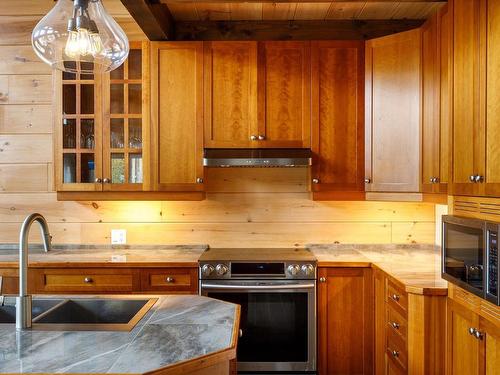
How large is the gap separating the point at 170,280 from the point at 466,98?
1.96 m

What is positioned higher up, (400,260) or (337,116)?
(337,116)

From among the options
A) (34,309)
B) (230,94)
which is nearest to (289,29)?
(230,94)

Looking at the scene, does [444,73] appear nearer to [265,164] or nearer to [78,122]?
[265,164]

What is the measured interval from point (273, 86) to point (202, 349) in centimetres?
209

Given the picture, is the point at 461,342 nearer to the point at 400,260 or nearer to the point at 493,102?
the point at 400,260

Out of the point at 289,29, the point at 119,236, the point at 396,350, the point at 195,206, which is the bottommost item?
the point at 396,350

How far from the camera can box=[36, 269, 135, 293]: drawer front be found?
2795mm

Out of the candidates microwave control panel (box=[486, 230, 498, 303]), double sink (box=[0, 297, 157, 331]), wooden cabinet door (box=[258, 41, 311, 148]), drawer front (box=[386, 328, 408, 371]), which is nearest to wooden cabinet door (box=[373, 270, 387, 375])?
drawer front (box=[386, 328, 408, 371])

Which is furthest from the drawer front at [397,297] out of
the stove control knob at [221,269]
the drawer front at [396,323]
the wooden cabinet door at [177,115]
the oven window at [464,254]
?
the wooden cabinet door at [177,115]

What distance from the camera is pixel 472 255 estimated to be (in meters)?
1.83

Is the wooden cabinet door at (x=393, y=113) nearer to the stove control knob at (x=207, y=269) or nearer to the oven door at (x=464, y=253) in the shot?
the oven door at (x=464, y=253)

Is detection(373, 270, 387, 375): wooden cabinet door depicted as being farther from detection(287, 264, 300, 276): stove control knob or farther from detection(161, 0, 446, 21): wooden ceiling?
detection(161, 0, 446, 21): wooden ceiling

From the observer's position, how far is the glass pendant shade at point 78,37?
59.8 inches

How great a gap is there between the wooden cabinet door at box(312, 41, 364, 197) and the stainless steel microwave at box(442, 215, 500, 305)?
3.14ft
